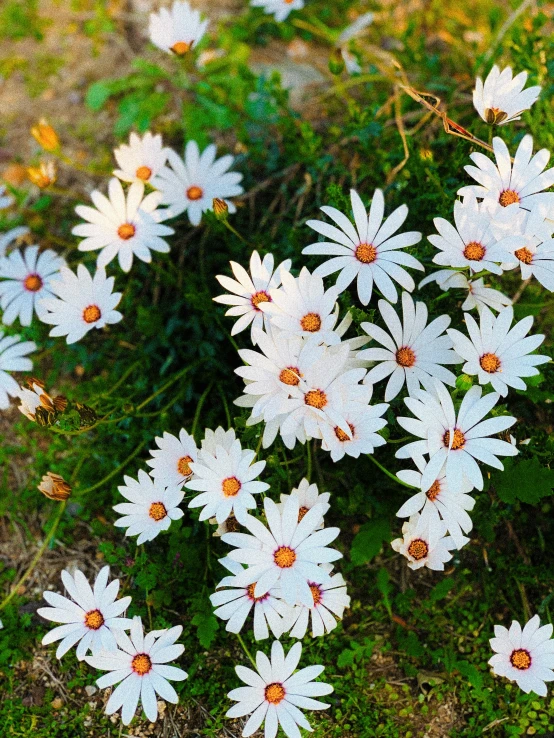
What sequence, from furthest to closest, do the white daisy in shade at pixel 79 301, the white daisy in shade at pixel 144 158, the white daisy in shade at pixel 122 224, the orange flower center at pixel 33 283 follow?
the orange flower center at pixel 33 283 → the white daisy in shade at pixel 144 158 → the white daisy in shade at pixel 122 224 → the white daisy in shade at pixel 79 301

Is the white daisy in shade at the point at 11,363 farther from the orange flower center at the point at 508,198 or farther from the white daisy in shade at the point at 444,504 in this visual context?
the orange flower center at the point at 508,198

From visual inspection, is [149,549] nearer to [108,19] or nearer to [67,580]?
[67,580]

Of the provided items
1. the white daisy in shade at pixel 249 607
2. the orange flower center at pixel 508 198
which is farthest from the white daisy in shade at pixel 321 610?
the orange flower center at pixel 508 198

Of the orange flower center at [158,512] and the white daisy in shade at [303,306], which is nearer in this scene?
the white daisy in shade at [303,306]

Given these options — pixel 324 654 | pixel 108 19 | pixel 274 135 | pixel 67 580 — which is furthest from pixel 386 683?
pixel 108 19

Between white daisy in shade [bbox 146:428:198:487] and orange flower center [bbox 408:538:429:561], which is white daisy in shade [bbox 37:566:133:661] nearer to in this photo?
white daisy in shade [bbox 146:428:198:487]
